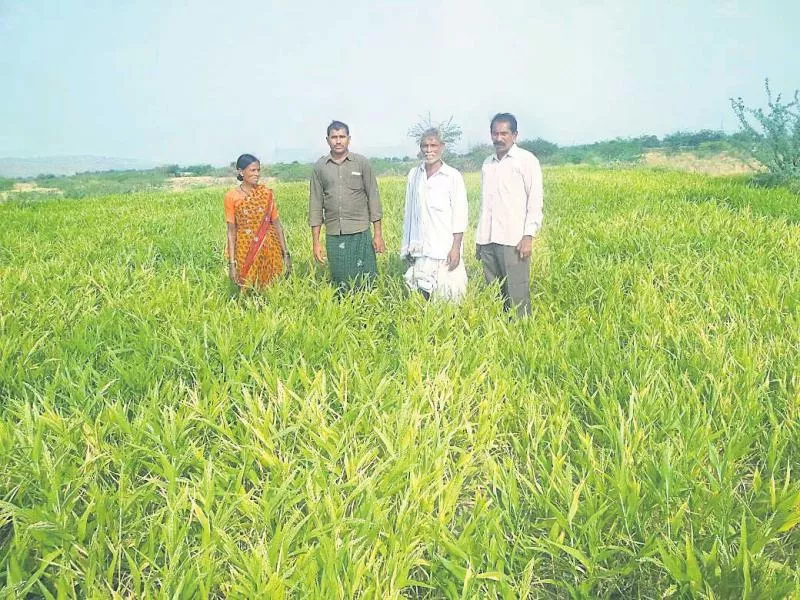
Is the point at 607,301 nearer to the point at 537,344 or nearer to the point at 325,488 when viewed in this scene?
the point at 537,344

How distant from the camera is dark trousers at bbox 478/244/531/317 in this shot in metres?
4.11

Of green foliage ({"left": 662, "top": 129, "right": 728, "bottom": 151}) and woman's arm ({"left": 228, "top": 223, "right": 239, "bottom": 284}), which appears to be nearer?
woman's arm ({"left": 228, "top": 223, "right": 239, "bottom": 284})

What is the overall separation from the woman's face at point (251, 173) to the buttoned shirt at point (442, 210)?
1.19 meters

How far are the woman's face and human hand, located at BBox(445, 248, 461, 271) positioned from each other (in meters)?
1.56

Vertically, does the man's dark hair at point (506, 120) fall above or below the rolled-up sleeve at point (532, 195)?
above

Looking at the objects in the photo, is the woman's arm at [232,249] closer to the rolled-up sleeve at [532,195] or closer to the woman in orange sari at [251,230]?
the woman in orange sari at [251,230]

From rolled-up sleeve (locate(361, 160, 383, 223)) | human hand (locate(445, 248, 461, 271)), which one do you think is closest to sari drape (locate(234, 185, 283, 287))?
rolled-up sleeve (locate(361, 160, 383, 223))

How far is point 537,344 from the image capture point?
122 inches

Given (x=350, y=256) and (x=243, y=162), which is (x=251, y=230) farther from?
(x=350, y=256)

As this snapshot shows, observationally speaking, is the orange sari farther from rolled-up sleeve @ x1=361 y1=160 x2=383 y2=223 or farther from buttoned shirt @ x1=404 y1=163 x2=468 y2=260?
buttoned shirt @ x1=404 y1=163 x2=468 y2=260

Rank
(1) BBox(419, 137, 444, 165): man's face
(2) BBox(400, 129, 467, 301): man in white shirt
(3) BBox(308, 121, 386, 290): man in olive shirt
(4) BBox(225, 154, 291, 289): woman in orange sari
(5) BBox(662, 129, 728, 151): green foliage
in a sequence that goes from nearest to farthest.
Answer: (1) BBox(419, 137, 444, 165): man's face → (2) BBox(400, 129, 467, 301): man in white shirt → (4) BBox(225, 154, 291, 289): woman in orange sari → (3) BBox(308, 121, 386, 290): man in olive shirt → (5) BBox(662, 129, 728, 151): green foliage

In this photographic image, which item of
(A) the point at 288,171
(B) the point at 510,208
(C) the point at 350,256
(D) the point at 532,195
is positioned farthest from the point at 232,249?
(A) the point at 288,171

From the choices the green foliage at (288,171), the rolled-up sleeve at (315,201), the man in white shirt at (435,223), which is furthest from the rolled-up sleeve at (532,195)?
the green foliage at (288,171)

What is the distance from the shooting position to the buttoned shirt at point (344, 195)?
4.27 m
